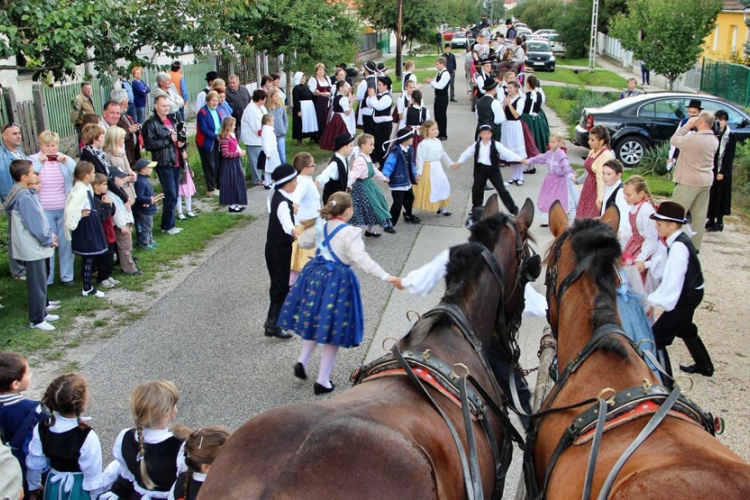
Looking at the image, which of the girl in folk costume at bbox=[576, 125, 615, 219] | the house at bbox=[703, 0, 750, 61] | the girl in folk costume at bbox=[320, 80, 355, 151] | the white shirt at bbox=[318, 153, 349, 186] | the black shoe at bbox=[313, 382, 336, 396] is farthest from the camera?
the house at bbox=[703, 0, 750, 61]

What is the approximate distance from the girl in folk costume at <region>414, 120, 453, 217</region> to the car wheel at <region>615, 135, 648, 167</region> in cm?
583

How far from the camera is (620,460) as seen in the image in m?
2.84

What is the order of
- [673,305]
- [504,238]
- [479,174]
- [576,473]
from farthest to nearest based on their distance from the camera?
1. [479,174]
2. [673,305]
3. [504,238]
4. [576,473]

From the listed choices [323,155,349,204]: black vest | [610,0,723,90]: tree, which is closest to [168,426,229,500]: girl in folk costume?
[323,155,349,204]: black vest

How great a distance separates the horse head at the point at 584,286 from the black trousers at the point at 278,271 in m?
3.55

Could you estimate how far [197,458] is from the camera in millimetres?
3535

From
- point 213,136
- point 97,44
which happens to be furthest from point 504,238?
point 213,136

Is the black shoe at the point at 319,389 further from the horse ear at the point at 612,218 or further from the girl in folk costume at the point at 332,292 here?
the horse ear at the point at 612,218

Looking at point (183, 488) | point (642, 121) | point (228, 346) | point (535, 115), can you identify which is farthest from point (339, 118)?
point (183, 488)

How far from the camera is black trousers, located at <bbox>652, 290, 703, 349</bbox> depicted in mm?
6031

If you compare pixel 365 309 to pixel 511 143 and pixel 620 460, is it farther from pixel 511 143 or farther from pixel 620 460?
pixel 511 143

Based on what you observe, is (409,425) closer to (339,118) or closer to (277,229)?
(277,229)

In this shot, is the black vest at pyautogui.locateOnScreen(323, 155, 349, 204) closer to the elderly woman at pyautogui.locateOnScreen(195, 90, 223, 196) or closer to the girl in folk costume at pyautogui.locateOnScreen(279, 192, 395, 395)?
the elderly woman at pyautogui.locateOnScreen(195, 90, 223, 196)

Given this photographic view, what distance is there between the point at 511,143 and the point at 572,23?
35.5 meters
